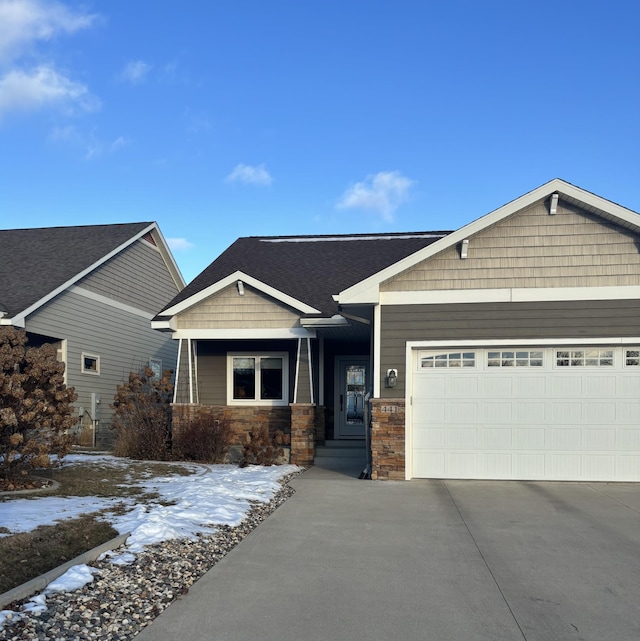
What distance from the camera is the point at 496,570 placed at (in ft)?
18.6

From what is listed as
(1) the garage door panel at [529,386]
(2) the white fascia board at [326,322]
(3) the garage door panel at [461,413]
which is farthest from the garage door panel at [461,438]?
(2) the white fascia board at [326,322]

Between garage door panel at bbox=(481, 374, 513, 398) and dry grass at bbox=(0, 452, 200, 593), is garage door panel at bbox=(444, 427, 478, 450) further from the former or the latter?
dry grass at bbox=(0, 452, 200, 593)

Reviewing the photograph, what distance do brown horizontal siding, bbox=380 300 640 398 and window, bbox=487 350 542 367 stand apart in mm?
292

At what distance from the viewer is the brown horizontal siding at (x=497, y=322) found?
419 inches

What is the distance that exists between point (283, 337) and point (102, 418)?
20.6ft

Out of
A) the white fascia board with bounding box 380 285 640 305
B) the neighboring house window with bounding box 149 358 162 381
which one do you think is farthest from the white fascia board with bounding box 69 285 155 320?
the white fascia board with bounding box 380 285 640 305

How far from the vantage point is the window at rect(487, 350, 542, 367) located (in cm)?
Answer: 1092

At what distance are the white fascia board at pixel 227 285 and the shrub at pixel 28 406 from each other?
5.11 meters

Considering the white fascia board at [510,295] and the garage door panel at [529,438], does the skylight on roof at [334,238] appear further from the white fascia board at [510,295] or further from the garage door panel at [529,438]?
the garage door panel at [529,438]

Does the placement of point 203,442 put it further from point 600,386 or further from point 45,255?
point 45,255

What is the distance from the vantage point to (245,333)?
13969 mm

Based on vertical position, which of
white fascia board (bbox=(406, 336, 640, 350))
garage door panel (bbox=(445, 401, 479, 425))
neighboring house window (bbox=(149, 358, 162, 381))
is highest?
white fascia board (bbox=(406, 336, 640, 350))

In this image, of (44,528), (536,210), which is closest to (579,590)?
(44,528)

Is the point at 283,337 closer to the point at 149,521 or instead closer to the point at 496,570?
the point at 149,521
